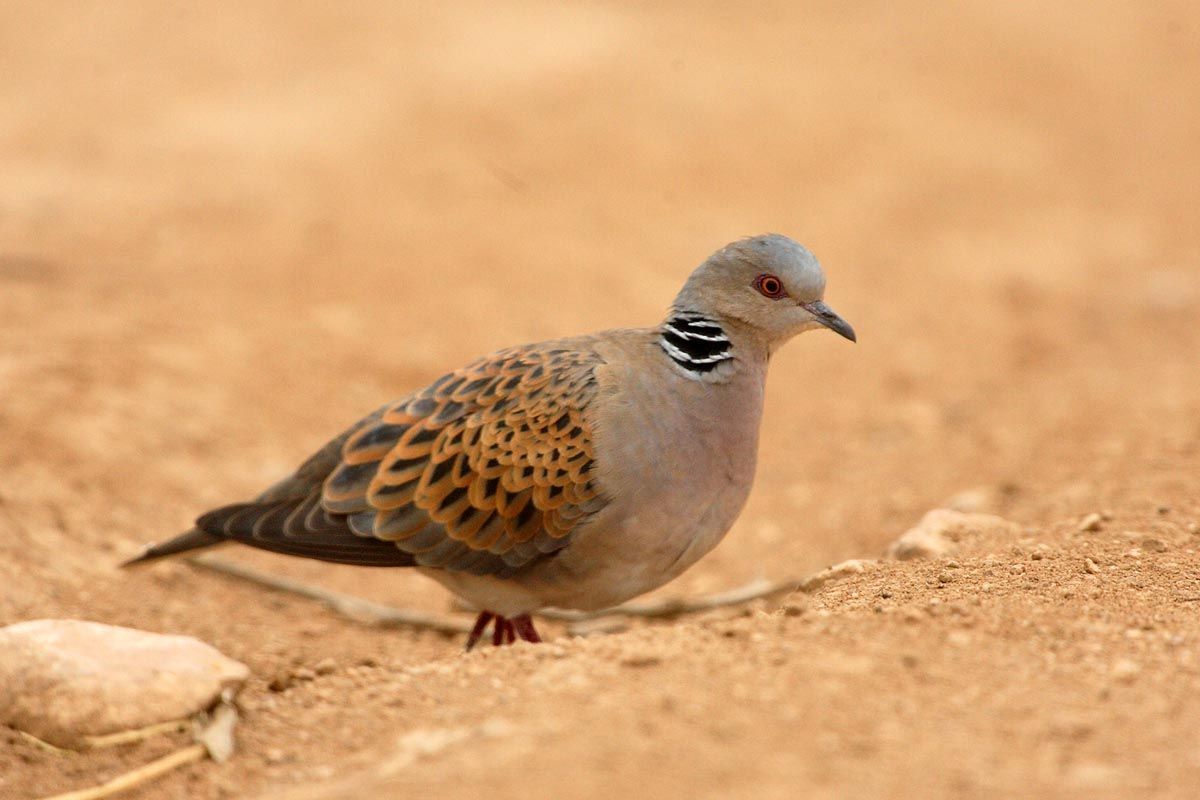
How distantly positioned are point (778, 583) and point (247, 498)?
265cm

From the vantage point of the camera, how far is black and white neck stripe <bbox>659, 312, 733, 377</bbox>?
201 inches

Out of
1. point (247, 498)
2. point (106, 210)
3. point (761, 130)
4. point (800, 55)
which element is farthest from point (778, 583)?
point (800, 55)

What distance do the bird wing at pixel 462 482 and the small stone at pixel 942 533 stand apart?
47.1 inches

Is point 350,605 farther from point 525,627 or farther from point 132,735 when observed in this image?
point 132,735

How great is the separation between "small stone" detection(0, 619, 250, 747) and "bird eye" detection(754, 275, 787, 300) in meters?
2.15

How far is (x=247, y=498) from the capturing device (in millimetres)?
7156

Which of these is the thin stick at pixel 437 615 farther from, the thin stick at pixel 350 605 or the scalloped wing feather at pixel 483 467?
the scalloped wing feather at pixel 483 467

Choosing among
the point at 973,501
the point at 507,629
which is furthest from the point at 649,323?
the point at 507,629

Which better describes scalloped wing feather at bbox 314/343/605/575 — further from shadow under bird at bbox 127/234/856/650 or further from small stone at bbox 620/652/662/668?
small stone at bbox 620/652/662/668

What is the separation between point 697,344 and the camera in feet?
16.8

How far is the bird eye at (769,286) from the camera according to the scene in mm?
5121

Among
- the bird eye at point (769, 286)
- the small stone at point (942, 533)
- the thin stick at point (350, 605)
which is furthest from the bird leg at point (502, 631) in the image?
the bird eye at point (769, 286)

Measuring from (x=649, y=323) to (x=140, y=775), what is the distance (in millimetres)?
6061

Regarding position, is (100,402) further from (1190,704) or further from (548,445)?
(1190,704)
